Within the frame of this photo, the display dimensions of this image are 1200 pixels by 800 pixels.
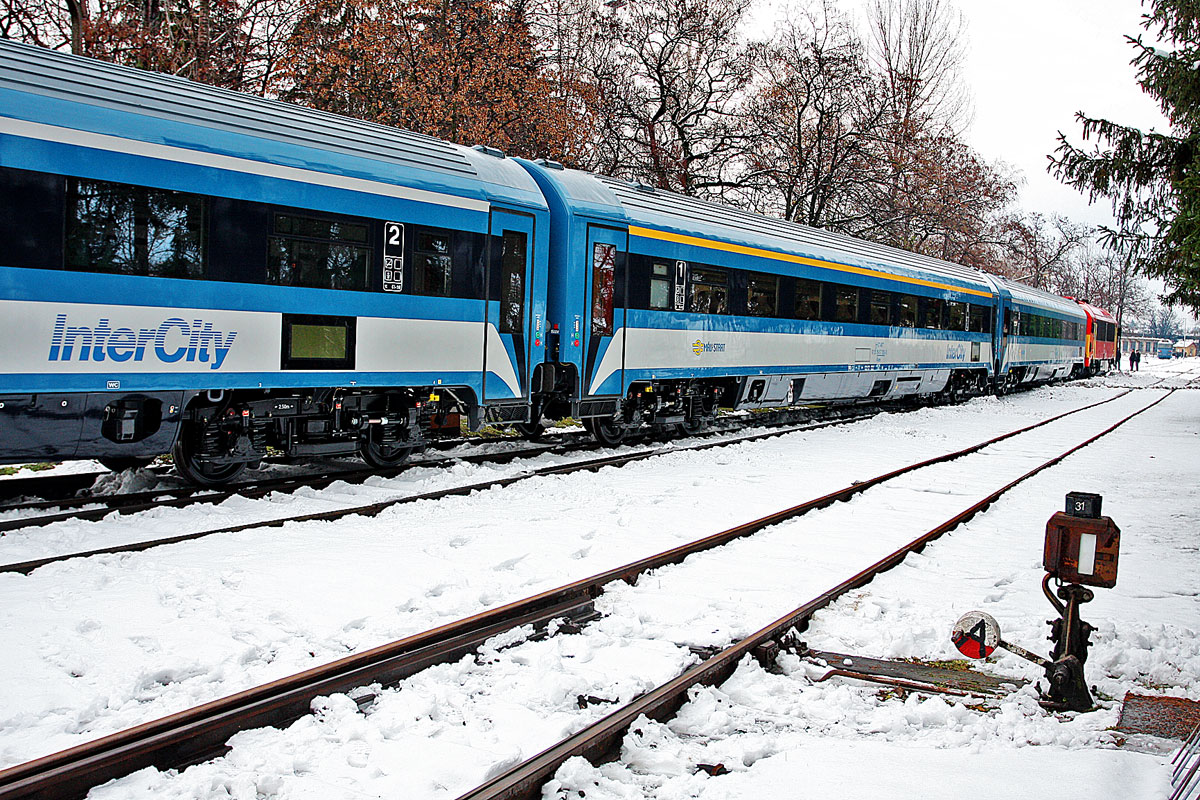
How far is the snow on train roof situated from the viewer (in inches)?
529

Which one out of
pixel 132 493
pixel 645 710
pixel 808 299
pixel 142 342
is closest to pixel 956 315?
pixel 808 299

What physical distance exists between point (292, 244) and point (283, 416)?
5.54 ft

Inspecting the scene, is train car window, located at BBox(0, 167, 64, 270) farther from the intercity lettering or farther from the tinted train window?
the tinted train window

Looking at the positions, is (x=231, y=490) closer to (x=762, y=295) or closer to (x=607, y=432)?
(x=607, y=432)

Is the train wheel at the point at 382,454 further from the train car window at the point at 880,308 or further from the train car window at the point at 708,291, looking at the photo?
the train car window at the point at 880,308

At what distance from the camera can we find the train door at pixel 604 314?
12.2 metres

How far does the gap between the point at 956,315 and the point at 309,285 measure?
19465 millimetres

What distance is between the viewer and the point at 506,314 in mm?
11195

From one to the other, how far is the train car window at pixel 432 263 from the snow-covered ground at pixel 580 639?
2.13 m

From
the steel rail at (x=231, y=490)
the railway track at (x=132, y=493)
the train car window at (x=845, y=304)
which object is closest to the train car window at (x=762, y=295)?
the train car window at (x=845, y=304)

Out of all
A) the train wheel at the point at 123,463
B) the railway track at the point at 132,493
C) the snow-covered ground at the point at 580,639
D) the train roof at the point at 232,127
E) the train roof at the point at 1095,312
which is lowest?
the snow-covered ground at the point at 580,639

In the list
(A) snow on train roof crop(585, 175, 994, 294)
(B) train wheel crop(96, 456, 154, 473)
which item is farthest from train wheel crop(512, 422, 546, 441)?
(B) train wheel crop(96, 456, 154, 473)

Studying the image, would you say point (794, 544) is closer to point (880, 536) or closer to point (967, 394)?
point (880, 536)

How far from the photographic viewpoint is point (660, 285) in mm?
A: 13555
